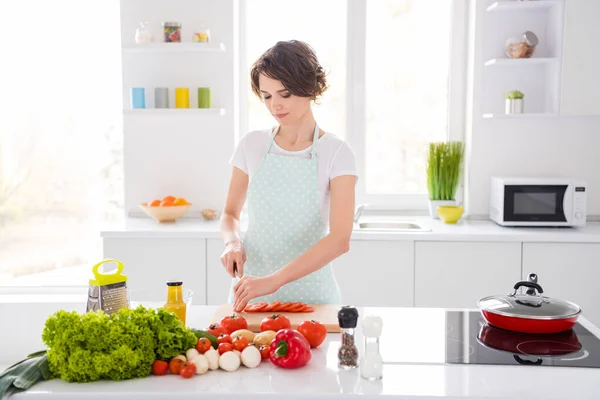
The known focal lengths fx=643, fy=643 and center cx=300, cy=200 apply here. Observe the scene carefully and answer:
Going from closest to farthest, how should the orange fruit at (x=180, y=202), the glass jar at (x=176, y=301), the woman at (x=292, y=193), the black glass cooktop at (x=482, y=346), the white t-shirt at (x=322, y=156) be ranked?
the black glass cooktop at (x=482, y=346) < the glass jar at (x=176, y=301) < the woman at (x=292, y=193) < the white t-shirt at (x=322, y=156) < the orange fruit at (x=180, y=202)

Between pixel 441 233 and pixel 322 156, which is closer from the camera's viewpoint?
pixel 322 156

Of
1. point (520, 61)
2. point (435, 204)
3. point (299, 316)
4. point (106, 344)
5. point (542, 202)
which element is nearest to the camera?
point (106, 344)

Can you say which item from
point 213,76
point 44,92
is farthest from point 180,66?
point 44,92

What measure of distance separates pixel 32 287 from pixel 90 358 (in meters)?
3.08

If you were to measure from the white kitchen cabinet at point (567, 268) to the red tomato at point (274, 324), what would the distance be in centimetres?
199

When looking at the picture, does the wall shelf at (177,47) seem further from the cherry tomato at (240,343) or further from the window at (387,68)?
the cherry tomato at (240,343)

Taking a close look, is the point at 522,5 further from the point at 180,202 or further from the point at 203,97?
the point at 180,202

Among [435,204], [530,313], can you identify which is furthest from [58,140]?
[530,313]

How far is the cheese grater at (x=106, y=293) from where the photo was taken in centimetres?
165

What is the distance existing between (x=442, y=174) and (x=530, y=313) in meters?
2.12

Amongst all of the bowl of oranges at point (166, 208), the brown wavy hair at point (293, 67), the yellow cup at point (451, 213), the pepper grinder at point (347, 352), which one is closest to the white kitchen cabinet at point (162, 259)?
the bowl of oranges at point (166, 208)

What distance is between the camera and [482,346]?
173 centimetres

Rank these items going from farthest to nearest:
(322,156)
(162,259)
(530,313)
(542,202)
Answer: (542,202) < (162,259) < (322,156) < (530,313)

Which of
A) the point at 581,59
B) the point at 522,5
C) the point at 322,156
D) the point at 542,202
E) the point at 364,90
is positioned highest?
the point at 522,5
